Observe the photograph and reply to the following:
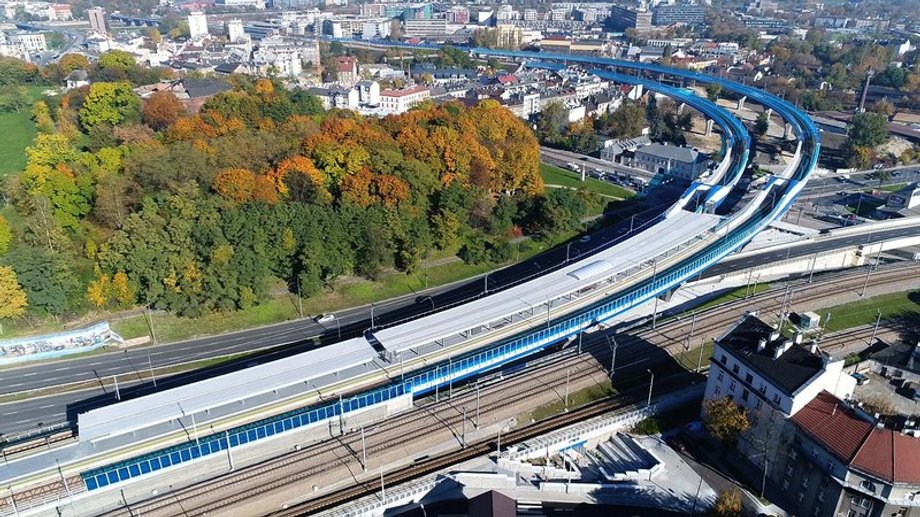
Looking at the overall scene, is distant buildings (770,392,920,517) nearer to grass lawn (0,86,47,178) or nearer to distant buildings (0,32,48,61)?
grass lawn (0,86,47,178)

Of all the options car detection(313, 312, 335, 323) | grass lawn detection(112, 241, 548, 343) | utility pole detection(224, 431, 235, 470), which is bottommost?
car detection(313, 312, 335, 323)

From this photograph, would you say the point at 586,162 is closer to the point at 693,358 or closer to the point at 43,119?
the point at 693,358

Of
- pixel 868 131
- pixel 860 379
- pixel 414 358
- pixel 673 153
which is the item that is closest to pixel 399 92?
pixel 673 153

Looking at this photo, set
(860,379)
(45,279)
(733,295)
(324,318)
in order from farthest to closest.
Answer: (733,295)
(324,318)
(45,279)
(860,379)

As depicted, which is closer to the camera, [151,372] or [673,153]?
[151,372]

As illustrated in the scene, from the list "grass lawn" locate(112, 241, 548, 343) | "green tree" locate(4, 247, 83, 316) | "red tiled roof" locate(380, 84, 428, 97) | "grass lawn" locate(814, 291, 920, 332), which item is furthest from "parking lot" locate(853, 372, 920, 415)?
"red tiled roof" locate(380, 84, 428, 97)

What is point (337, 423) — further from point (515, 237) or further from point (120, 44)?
point (120, 44)

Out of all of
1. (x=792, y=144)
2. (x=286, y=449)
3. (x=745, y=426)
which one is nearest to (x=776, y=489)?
(x=745, y=426)
